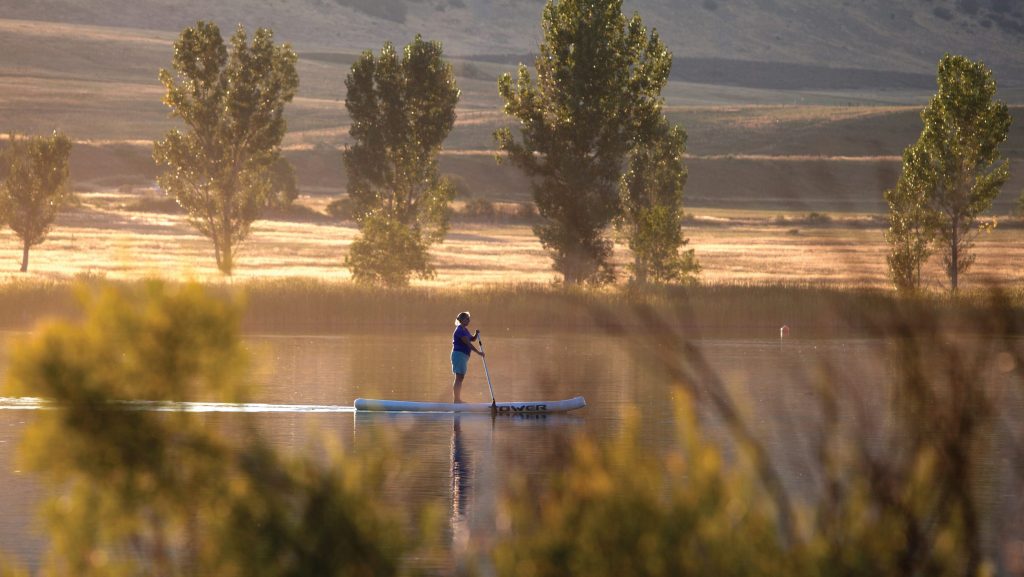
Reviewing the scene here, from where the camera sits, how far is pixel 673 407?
128 feet

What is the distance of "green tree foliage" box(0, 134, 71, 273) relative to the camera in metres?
88.1

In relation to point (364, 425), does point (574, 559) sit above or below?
above

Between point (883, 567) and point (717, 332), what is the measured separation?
55574 millimetres

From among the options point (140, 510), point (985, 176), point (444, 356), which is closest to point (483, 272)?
point (985, 176)

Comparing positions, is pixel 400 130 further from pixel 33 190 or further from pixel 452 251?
pixel 452 251

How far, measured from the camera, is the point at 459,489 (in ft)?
80.6

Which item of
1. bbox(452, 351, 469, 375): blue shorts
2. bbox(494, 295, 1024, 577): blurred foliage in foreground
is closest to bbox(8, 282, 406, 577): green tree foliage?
bbox(494, 295, 1024, 577): blurred foliage in foreground

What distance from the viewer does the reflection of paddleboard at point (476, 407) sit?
3434 cm

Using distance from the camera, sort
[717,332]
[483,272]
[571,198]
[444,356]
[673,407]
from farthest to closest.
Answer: [483,272] < [571,198] < [717,332] < [444,356] < [673,407]

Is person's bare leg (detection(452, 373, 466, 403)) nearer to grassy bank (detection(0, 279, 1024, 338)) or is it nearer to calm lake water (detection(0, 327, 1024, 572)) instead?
calm lake water (detection(0, 327, 1024, 572))

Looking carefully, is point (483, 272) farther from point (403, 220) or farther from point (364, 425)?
point (364, 425)

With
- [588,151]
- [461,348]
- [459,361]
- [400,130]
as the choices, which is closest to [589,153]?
[588,151]

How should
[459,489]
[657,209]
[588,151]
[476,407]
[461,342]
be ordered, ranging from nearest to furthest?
[459,489] < [476,407] < [461,342] < [657,209] < [588,151]

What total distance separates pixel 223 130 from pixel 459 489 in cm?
5996
